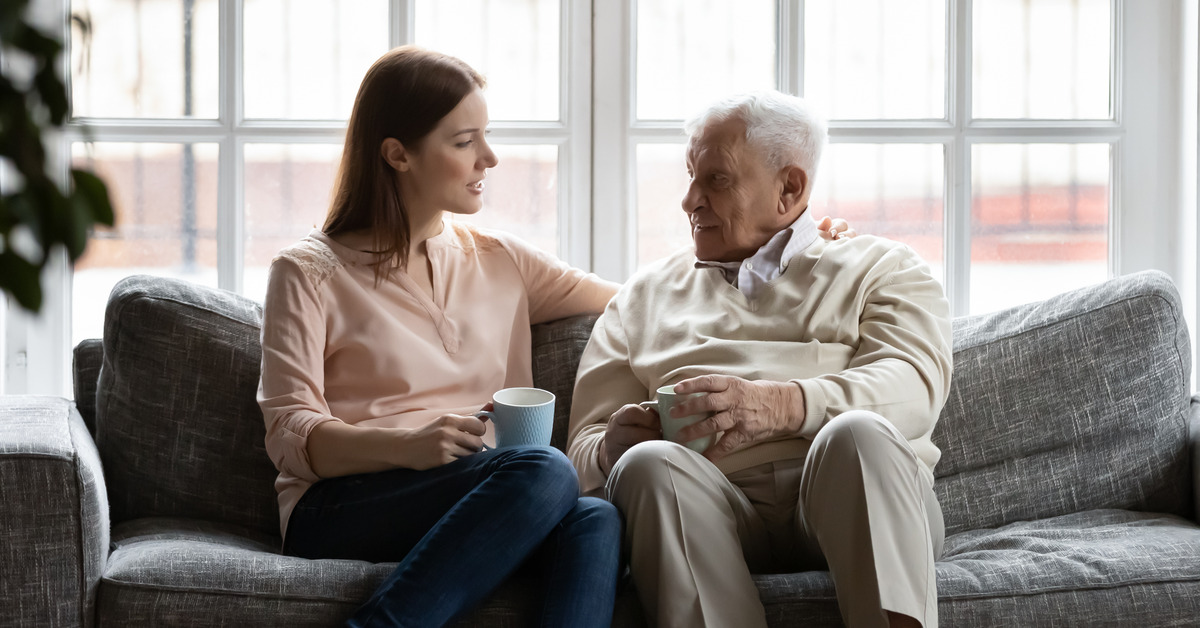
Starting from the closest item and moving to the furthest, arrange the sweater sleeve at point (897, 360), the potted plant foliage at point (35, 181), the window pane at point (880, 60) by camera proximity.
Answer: the potted plant foliage at point (35, 181)
the sweater sleeve at point (897, 360)
the window pane at point (880, 60)

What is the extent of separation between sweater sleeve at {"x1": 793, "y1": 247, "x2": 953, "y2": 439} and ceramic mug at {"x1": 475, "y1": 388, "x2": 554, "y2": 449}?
42 cm

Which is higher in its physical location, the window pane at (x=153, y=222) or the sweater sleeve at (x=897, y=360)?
the window pane at (x=153, y=222)

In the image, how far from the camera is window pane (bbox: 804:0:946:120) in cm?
262

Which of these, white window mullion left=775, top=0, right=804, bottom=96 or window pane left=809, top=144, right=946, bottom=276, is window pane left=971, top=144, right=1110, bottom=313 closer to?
window pane left=809, top=144, right=946, bottom=276

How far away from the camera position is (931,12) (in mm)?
2625

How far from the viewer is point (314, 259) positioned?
6.24ft

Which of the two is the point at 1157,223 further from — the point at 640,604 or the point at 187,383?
the point at 187,383

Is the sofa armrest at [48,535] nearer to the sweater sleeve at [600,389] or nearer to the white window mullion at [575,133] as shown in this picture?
the sweater sleeve at [600,389]

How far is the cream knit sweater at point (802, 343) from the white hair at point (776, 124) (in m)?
0.18

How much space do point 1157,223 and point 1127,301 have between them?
677 millimetres

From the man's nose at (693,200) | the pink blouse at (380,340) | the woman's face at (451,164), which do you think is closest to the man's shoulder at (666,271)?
the man's nose at (693,200)

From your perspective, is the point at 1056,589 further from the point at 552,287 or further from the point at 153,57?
the point at 153,57

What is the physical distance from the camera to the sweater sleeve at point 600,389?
6.43 feet

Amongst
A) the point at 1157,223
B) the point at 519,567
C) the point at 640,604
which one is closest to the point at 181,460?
the point at 519,567
